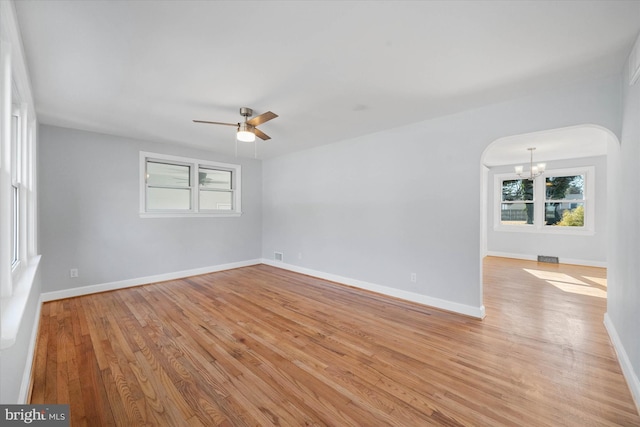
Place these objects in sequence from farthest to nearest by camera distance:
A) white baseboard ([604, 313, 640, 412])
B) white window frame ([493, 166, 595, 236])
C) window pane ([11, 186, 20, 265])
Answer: white window frame ([493, 166, 595, 236]) → window pane ([11, 186, 20, 265]) → white baseboard ([604, 313, 640, 412])

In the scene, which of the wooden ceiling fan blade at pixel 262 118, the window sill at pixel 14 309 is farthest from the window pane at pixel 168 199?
the wooden ceiling fan blade at pixel 262 118

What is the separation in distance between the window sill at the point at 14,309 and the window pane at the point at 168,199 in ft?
8.24

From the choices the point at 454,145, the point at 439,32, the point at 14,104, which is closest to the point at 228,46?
the point at 439,32

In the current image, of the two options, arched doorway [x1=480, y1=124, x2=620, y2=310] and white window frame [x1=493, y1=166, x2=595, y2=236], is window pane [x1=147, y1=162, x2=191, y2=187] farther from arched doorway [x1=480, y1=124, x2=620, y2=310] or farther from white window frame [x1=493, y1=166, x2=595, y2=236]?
white window frame [x1=493, y1=166, x2=595, y2=236]

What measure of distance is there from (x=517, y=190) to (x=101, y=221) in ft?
30.6

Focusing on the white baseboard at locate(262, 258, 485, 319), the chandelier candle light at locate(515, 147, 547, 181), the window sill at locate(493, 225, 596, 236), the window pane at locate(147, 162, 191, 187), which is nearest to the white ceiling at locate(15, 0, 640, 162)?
the window pane at locate(147, 162, 191, 187)

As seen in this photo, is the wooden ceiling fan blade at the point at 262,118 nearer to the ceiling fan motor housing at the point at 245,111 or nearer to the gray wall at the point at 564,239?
the ceiling fan motor housing at the point at 245,111

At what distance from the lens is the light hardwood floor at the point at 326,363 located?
5.51ft

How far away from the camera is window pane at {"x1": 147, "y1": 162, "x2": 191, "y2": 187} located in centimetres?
470

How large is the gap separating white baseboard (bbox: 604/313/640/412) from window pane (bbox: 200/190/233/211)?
5921mm

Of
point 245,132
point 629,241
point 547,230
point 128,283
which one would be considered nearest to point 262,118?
point 245,132

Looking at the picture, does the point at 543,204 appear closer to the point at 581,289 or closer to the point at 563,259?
the point at 563,259

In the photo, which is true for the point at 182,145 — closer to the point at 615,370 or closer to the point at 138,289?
the point at 138,289

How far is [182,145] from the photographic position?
4879 millimetres
